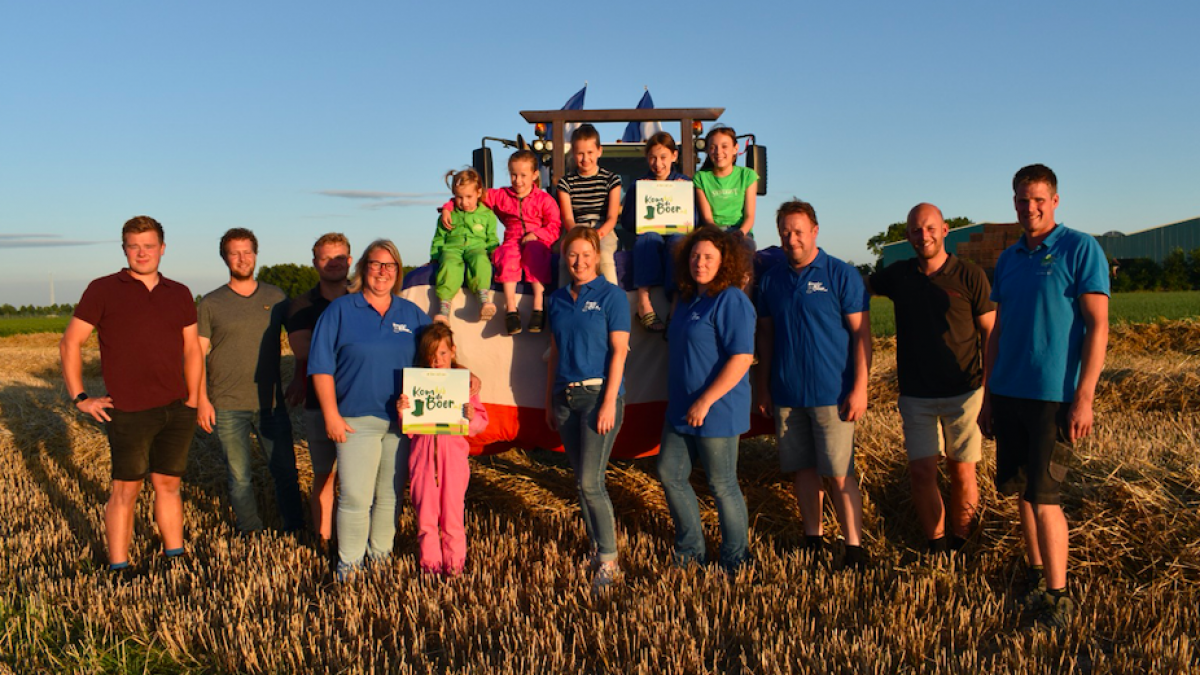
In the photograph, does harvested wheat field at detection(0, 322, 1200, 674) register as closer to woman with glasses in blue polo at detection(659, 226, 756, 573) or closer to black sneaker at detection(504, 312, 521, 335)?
woman with glasses in blue polo at detection(659, 226, 756, 573)

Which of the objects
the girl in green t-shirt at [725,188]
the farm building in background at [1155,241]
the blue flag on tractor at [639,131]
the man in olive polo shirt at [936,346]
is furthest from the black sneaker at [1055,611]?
the farm building in background at [1155,241]

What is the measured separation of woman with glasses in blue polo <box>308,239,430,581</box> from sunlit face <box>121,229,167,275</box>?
1.08m

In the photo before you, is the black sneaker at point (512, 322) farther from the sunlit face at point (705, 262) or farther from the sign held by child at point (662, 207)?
the sunlit face at point (705, 262)

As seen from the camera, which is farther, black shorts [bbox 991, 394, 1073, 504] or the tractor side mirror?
the tractor side mirror

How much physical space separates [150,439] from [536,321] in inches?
87.6

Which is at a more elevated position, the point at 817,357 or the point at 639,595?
the point at 817,357

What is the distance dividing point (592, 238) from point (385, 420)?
1.46m

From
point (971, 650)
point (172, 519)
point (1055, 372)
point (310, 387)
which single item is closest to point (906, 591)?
point (971, 650)

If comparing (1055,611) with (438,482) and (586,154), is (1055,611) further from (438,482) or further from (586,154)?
(586,154)

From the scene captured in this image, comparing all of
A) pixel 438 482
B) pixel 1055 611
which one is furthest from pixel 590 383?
pixel 1055 611

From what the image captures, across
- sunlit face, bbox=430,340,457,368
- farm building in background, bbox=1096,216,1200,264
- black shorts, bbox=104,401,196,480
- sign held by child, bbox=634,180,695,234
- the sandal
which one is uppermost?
farm building in background, bbox=1096,216,1200,264

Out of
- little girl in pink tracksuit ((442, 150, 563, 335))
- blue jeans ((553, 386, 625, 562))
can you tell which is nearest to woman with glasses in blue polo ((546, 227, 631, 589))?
blue jeans ((553, 386, 625, 562))

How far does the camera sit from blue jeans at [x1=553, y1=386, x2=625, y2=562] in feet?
14.8

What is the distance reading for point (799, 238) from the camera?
454 centimetres
